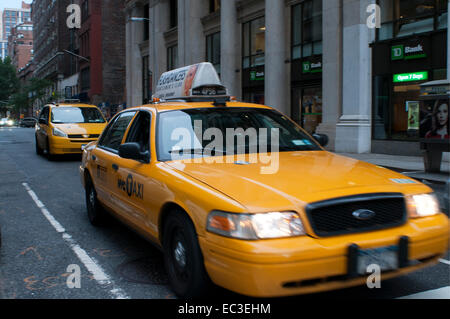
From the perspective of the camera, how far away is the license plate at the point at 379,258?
315 centimetres

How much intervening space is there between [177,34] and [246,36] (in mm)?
9205

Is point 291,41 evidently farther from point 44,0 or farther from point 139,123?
point 44,0

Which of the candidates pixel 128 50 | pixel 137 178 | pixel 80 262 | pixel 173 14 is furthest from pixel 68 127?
pixel 128 50

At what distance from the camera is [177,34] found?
34500 millimetres

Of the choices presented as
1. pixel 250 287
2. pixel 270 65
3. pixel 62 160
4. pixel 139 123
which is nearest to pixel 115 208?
pixel 139 123

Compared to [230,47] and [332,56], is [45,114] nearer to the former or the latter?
[332,56]

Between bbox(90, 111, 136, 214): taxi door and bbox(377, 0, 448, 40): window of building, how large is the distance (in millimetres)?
13713

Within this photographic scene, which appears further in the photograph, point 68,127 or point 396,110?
point 396,110

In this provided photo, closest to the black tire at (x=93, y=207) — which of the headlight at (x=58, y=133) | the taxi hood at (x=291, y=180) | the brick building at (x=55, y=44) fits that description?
the taxi hood at (x=291, y=180)

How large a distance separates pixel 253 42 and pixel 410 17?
33.5 ft

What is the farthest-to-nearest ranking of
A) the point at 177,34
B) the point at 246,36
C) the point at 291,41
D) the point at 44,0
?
the point at 44,0 → the point at 177,34 → the point at 246,36 → the point at 291,41

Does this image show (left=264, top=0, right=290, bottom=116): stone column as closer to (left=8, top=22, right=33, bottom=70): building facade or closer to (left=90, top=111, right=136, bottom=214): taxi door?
(left=90, top=111, right=136, bottom=214): taxi door

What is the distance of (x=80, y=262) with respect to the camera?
15.9 feet

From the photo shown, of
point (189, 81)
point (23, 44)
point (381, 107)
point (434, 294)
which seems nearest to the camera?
point (434, 294)
